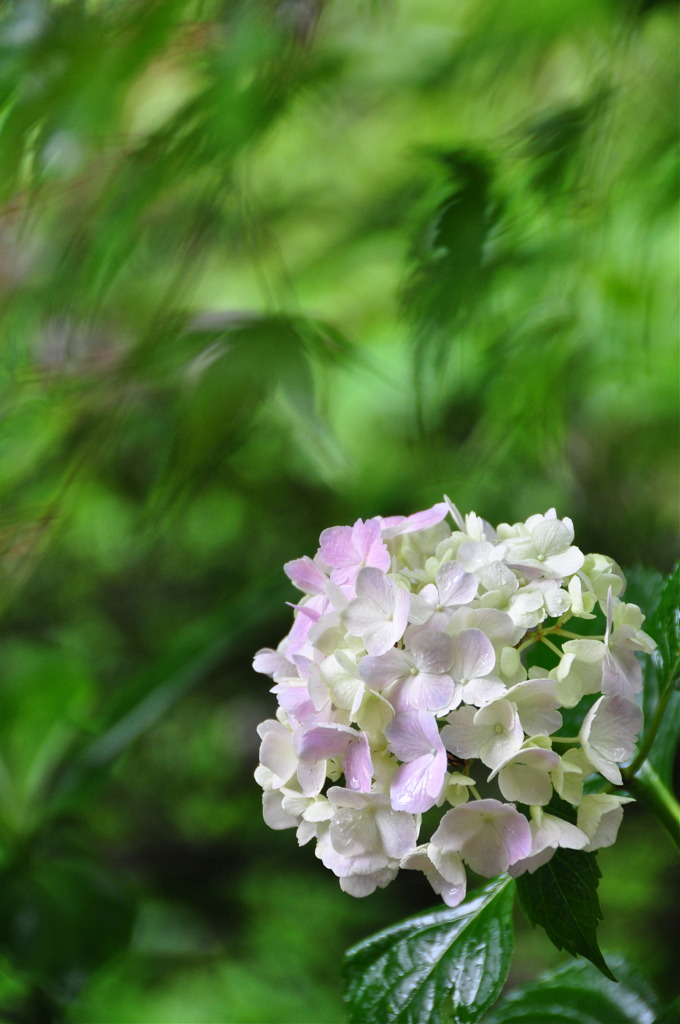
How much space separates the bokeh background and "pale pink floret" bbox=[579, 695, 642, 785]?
15cm

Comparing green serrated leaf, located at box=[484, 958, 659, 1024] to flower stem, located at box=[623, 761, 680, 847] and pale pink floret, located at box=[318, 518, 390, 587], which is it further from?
pale pink floret, located at box=[318, 518, 390, 587]

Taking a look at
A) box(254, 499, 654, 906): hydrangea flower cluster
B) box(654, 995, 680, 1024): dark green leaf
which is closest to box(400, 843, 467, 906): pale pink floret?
box(254, 499, 654, 906): hydrangea flower cluster

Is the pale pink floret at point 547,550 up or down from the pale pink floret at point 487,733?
up

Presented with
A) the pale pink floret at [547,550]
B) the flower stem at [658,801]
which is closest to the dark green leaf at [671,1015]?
the flower stem at [658,801]

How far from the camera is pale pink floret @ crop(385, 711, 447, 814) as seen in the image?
0.22 meters

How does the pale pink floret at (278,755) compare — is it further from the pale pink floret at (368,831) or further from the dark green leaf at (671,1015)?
the dark green leaf at (671,1015)

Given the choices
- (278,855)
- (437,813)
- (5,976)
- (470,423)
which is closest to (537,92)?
(470,423)

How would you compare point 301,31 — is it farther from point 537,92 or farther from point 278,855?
point 278,855

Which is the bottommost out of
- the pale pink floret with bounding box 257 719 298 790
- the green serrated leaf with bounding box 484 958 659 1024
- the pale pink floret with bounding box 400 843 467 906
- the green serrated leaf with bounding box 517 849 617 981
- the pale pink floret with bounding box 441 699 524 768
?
the green serrated leaf with bounding box 484 958 659 1024

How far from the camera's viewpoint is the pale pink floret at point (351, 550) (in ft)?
0.85

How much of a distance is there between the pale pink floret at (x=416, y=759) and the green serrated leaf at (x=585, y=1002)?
188 millimetres

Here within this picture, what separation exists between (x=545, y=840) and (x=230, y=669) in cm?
82

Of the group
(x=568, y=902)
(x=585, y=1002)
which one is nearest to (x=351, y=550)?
(x=568, y=902)

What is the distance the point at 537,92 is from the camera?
702mm
